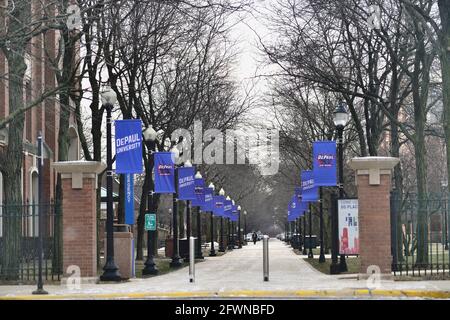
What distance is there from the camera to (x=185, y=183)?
3095 cm

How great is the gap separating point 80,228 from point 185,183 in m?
10.9

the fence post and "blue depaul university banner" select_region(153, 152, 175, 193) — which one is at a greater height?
"blue depaul university banner" select_region(153, 152, 175, 193)

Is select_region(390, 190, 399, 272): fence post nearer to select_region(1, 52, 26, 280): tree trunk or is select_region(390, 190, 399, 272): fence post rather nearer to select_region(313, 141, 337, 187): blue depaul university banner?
select_region(313, 141, 337, 187): blue depaul university banner

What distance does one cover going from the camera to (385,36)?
2612 centimetres

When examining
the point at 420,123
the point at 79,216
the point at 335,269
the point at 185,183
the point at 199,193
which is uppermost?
the point at 420,123

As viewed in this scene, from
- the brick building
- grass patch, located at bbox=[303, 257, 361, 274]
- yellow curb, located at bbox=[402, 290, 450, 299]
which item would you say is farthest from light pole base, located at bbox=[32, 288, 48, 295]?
the brick building

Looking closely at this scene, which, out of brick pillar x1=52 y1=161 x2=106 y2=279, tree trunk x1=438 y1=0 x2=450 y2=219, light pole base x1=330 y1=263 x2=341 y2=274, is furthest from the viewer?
light pole base x1=330 y1=263 x2=341 y2=274

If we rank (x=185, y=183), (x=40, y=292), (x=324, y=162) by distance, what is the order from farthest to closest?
(x=185, y=183) < (x=324, y=162) < (x=40, y=292)

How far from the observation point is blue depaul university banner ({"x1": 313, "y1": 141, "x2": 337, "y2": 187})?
1006 inches

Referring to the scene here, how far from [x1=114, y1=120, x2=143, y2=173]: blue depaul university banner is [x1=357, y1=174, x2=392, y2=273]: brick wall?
19.8 ft

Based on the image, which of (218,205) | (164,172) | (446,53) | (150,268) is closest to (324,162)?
(164,172)

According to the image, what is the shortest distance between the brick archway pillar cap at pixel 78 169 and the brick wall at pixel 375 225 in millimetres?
6649

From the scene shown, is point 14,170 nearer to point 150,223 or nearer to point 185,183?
point 150,223
